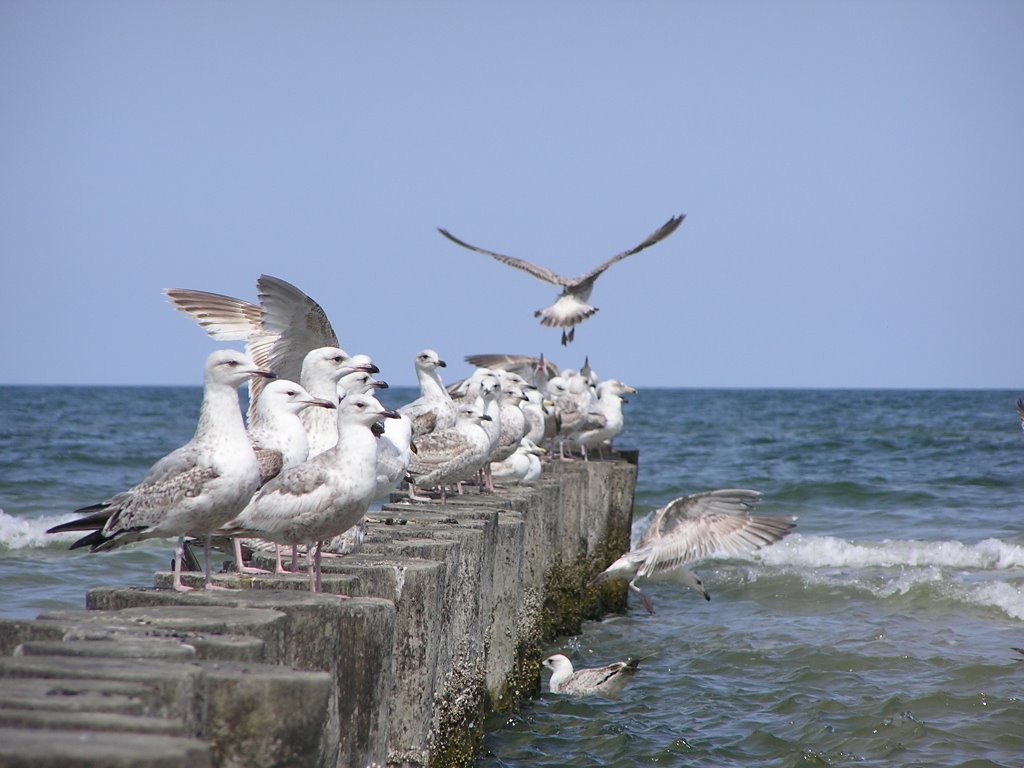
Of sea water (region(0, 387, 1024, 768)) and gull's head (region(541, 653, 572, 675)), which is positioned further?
gull's head (region(541, 653, 572, 675))

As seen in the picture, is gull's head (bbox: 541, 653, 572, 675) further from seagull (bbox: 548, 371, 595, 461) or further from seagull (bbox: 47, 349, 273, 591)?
seagull (bbox: 548, 371, 595, 461)

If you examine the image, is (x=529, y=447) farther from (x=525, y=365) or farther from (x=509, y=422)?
(x=525, y=365)

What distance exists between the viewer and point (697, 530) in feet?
35.4

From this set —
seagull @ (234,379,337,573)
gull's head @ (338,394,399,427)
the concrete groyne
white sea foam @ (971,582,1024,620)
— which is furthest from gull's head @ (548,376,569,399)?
gull's head @ (338,394,399,427)

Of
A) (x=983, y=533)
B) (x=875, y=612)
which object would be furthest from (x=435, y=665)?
(x=983, y=533)

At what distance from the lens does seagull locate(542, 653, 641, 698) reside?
9.12m

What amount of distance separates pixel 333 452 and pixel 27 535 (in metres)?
11.6

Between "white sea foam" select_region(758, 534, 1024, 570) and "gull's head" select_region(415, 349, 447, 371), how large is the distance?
7.17 meters

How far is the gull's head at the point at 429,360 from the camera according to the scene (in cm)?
1075

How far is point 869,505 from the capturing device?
2283cm

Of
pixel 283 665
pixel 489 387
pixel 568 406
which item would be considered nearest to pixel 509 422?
pixel 489 387

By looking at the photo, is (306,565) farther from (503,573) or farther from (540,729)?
(540,729)

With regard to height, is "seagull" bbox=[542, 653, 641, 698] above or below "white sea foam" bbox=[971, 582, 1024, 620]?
below

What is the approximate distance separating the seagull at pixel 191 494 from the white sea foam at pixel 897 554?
40.5 feet
